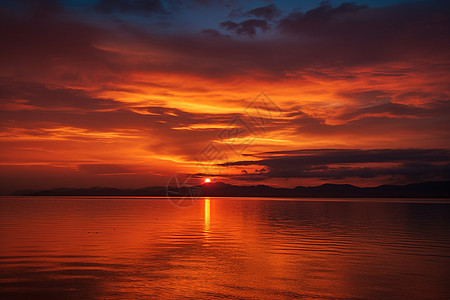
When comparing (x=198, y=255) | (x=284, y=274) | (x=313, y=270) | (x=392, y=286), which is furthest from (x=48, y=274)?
(x=392, y=286)

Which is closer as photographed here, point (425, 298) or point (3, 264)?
point (425, 298)

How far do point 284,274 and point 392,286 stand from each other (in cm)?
515

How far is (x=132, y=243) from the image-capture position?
1312 inches

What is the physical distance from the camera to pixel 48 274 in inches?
831

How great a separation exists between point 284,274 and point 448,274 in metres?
8.57

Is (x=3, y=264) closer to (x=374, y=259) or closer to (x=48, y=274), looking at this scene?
(x=48, y=274)

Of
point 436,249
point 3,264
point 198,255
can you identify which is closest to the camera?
point 3,264

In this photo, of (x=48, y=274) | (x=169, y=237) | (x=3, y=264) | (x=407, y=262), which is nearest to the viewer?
(x=48, y=274)

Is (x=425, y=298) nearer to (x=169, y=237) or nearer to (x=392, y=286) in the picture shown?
(x=392, y=286)

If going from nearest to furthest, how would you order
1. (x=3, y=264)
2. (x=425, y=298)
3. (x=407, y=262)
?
(x=425, y=298)
(x=3, y=264)
(x=407, y=262)

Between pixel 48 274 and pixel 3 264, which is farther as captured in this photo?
pixel 3 264

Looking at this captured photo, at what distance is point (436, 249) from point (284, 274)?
611 inches

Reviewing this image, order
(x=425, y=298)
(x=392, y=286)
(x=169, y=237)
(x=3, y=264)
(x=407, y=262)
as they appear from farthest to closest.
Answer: (x=169, y=237), (x=407, y=262), (x=3, y=264), (x=392, y=286), (x=425, y=298)

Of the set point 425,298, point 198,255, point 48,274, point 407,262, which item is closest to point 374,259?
point 407,262
